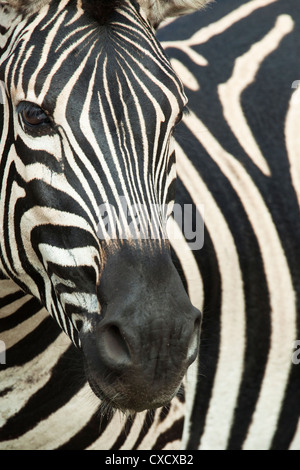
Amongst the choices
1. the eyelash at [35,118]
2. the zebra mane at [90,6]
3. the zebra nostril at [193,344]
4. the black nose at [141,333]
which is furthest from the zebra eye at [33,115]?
the zebra nostril at [193,344]

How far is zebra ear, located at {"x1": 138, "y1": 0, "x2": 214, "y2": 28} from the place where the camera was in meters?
3.07

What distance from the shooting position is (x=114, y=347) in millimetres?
2416

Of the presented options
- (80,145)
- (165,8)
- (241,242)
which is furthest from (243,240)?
(80,145)

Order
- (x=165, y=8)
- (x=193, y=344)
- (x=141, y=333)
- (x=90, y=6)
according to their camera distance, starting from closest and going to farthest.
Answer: (x=141, y=333) → (x=193, y=344) → (x=90, y=6) → (x=165, y=8)

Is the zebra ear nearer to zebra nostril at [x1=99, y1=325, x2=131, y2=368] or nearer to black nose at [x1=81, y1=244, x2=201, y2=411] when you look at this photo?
black nose at [x1=81, y1=244, x2=201, y2=411]

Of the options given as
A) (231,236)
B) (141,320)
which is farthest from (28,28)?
(231,236)

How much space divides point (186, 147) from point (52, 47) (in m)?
1.68

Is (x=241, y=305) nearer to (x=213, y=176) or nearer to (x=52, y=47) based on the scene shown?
(x=213, y=176)

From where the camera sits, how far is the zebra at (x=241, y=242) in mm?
4117

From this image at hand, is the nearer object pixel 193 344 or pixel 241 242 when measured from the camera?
pixel 193 344

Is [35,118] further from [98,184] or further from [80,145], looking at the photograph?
[98,184]

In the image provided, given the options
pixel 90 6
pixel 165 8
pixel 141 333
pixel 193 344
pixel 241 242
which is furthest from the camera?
pixel 241 242

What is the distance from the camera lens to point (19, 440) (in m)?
3.44

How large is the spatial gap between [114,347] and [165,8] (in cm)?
167
